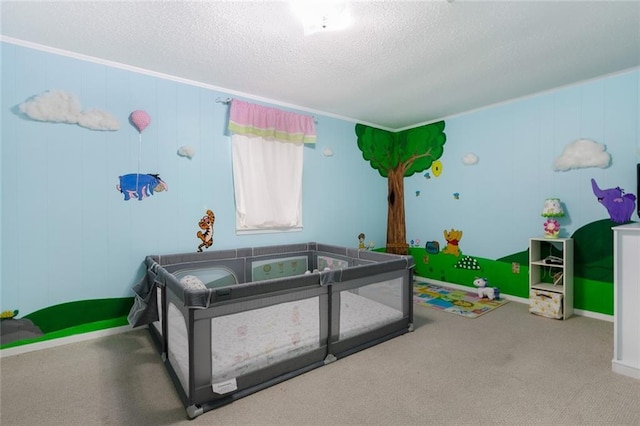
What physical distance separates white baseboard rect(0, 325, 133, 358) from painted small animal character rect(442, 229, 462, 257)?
3.72m

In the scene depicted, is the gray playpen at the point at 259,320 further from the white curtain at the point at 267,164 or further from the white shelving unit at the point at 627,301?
the white shelving unit at the point at 627,301

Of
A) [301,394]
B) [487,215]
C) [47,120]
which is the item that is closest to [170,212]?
[47,120]

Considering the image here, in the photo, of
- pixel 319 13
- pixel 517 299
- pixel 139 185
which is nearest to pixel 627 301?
pixel 517 299

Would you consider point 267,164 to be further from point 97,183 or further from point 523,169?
point 523,169

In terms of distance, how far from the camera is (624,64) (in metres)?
2.67

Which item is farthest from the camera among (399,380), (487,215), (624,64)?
(487,215)

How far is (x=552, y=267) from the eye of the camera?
3260 mm

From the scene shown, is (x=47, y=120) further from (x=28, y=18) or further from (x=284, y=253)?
(x=284, y=253)

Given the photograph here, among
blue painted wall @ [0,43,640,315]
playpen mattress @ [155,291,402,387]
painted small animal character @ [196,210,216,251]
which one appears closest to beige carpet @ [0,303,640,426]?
playpen mattress @ [155,291,402,387]

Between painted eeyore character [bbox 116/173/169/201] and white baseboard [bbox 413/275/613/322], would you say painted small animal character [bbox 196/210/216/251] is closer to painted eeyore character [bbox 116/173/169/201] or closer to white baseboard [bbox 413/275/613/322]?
painted eeyore character [bbox 116/173/169/201]

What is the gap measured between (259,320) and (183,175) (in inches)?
69.7

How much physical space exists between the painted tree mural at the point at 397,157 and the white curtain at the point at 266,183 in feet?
4.11

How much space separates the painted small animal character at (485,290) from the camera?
141 inches

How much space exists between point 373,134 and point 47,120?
362 centimetres
